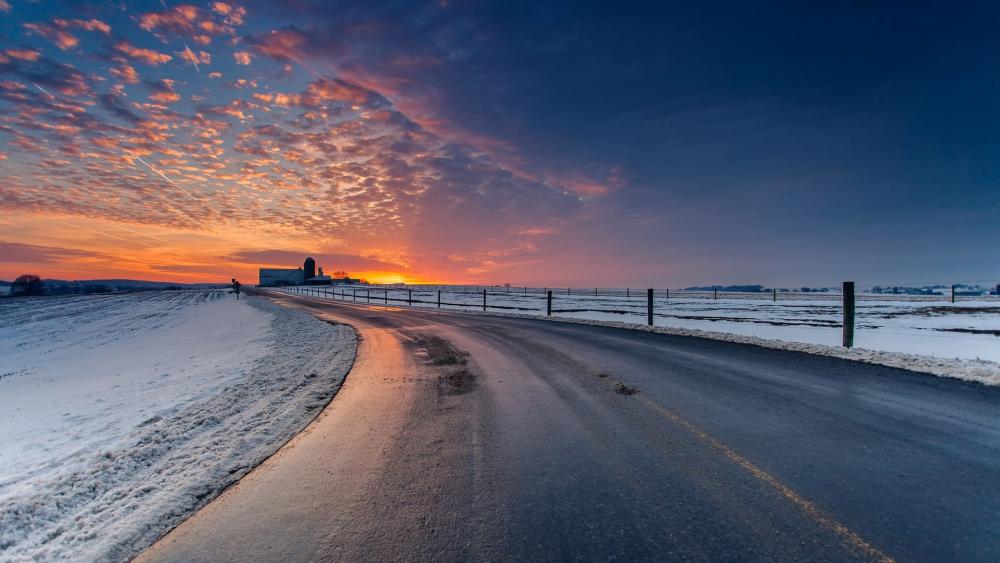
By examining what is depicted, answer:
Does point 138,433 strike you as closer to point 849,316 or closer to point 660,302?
point 849,316

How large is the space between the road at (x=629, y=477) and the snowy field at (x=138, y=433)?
1.52 ft

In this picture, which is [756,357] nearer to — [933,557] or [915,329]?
[933,557]

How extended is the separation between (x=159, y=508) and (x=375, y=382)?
405 centimetres

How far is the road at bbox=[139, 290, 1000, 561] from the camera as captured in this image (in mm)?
2621

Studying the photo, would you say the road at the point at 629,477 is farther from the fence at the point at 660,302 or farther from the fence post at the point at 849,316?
the fence at the point at 660,302

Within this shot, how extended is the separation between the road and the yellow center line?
0.05 ft

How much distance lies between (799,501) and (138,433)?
7.26 m

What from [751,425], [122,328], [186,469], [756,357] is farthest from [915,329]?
[122,328]

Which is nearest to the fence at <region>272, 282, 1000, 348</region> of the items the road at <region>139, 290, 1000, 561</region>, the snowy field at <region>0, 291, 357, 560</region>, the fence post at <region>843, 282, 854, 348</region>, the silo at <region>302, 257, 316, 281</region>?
the fence post at <region>843, 282, 854, 348</region>

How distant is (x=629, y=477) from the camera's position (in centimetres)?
348

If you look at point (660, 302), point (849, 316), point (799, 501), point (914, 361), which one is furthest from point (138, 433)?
point (660, 302)

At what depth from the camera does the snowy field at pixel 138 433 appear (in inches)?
126

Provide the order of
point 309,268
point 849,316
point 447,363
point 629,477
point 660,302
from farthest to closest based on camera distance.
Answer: point 309,268 < point 660,302 < point 849,316 < point 447,363 < point 629,477

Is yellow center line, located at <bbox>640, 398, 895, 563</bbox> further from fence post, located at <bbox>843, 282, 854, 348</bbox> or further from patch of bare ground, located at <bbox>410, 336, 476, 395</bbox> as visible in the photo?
fence post, located at <bbox>843, 282, 854, 348</bbox>
